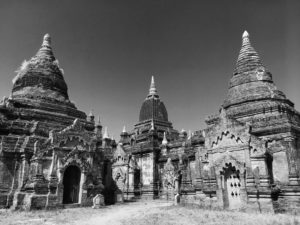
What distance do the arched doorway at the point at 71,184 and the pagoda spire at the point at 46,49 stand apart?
16186mm

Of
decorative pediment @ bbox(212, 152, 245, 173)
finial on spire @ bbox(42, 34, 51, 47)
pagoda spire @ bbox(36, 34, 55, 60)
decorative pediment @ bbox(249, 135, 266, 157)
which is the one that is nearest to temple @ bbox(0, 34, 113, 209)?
pagoda spire @ bbox(36, 34, 55, 60)

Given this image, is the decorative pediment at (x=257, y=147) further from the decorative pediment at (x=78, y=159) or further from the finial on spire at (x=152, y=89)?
the finial on spire at (x=152, y=89)

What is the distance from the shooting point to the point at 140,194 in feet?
108

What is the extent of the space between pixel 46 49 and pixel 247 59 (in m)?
24.2

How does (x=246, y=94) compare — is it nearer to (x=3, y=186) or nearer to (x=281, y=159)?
(x=281, y=159)

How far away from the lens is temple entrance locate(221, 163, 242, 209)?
1905 cm

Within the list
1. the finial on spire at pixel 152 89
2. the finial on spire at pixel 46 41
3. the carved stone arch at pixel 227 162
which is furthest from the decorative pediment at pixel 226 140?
the finial on spire at pixel 152 89

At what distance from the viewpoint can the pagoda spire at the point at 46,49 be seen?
3225cm

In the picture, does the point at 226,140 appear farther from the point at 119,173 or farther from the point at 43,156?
the point at 119,173

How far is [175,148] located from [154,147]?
9.20 ft

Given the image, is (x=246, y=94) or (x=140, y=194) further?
(x=140, y=194)

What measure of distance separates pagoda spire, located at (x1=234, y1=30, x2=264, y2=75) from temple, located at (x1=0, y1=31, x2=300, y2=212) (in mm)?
111

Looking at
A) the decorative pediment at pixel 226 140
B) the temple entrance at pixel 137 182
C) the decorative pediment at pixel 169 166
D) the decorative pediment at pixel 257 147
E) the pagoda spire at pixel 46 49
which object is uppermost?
the pagoda spire at pixel 46 49

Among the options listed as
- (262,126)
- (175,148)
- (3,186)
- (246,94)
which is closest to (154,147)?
(175,148)
